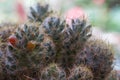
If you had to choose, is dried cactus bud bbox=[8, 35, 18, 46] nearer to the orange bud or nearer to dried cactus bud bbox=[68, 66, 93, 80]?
the orange bud

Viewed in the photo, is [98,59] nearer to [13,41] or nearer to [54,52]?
[54,52]

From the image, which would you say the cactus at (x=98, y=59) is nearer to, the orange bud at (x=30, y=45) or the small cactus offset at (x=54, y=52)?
the small cactus offset at (x=54, y=52)

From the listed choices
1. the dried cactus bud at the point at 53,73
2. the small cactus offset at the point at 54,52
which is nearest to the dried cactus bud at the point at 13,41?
the small cactus offset at the point at 54,52

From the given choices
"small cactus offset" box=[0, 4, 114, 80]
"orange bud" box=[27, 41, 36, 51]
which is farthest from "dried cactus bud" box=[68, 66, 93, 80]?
"orange bud" box=[27, 41, 36, 51]

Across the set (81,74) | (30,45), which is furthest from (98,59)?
(30,45)

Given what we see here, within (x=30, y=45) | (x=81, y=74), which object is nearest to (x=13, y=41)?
(x=30, y=45)

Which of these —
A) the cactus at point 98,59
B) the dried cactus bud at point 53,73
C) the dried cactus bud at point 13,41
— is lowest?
the dried cactus bud at point 53,73

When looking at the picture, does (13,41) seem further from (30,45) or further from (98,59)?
(98,59)
